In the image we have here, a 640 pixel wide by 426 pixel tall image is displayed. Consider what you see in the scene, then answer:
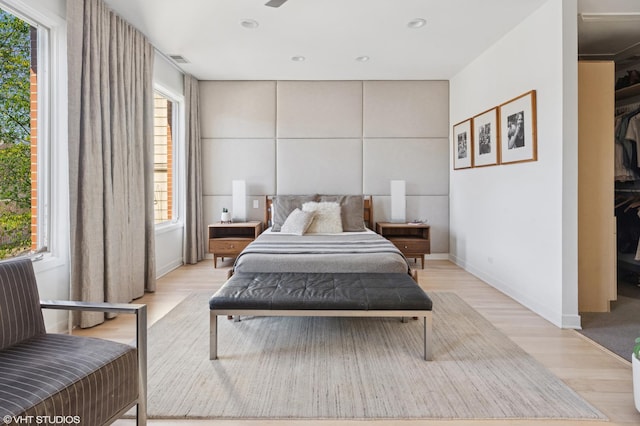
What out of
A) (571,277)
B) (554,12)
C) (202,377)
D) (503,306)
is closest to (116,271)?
(202,377)

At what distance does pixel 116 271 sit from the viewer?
337cm

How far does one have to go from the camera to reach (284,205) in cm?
514

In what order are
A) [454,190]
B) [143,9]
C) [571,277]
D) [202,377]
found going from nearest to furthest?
[202,377]
[571,277]
[143,9]
[454,190]

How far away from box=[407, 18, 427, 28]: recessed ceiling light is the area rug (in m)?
2.90

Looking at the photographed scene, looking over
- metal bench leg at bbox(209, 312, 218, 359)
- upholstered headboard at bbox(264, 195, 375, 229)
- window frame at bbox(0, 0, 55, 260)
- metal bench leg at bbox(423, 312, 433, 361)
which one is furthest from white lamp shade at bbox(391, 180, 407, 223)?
window frame at bbox(0, 0, 55, 260)

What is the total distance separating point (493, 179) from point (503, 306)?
1502mm

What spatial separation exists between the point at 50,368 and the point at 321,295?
1.54 m

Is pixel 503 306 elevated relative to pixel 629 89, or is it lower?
lower

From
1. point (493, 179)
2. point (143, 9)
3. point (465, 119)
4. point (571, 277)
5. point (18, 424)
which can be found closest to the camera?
point (18, 424)

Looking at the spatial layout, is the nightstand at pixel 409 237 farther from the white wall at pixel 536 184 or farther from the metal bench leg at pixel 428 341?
the metal bench leg at pixel 428 341

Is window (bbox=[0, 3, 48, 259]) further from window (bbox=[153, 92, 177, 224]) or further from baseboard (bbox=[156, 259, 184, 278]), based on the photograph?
window (bbox=[153, 92, 177, 224])

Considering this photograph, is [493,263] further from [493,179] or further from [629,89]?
[629,89]

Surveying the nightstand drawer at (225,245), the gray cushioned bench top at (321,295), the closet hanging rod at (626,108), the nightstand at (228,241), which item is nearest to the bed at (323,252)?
the gray cushioned bench top at (321,295)

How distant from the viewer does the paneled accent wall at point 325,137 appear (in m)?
5.57
